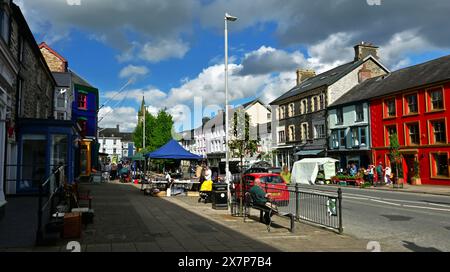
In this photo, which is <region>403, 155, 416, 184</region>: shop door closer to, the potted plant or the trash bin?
the potted plant

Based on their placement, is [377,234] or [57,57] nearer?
[377,234]

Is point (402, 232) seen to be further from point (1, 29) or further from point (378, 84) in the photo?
point (378, 84)

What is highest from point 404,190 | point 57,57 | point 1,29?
point 57,57

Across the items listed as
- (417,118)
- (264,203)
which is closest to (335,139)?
(417,118)

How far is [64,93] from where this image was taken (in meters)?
29.2

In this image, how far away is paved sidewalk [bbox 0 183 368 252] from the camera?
7.46m

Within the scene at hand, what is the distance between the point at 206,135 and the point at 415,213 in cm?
6472

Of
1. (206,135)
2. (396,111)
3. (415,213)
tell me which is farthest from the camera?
(206,135)

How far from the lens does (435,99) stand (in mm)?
29172

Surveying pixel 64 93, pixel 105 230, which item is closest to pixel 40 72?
pixel 64 93

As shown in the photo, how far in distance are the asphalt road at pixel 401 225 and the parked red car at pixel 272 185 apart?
238cm

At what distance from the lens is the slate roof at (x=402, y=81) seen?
29628 mm

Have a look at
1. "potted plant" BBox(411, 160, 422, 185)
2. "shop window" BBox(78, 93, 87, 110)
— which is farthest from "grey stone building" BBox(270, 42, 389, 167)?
"shop window" BBox(78, 93, 87, 110)

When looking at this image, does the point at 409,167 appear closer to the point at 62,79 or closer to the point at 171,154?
the point at 171,154
